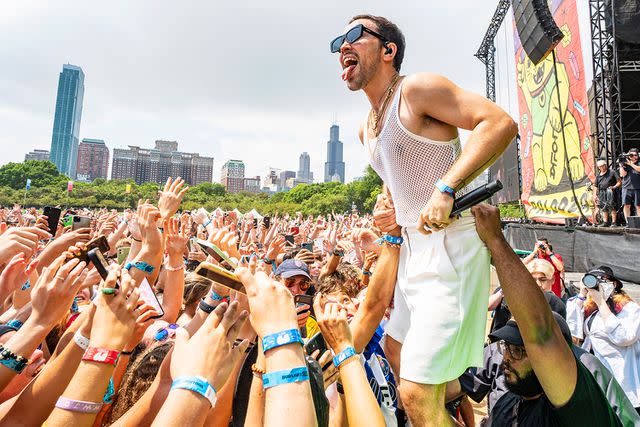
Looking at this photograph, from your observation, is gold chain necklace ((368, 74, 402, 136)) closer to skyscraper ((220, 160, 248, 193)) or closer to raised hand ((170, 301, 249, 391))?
raised hand ((170, 301, 249, 391))

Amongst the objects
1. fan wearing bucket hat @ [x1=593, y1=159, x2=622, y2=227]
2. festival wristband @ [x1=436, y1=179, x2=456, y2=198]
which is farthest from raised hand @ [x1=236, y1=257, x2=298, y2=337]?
fan wearing bucket hat @ [x1=593, y1=159, x2=622, y2=227]

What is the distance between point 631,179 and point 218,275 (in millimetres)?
12572

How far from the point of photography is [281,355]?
47.6 inches

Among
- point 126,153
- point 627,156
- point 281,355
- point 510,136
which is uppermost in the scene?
point 126,153

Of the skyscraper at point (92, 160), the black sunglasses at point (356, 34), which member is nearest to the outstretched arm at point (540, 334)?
the black sunglasses at point (356, 34)

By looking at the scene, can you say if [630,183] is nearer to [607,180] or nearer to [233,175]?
[607,180]

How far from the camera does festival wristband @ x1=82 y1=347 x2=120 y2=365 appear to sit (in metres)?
1.46

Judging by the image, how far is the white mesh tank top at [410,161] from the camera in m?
1.94

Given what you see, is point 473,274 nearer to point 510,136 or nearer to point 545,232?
point 510,136

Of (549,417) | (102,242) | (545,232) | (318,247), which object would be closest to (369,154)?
(549,417)

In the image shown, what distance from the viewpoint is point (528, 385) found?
2064mm

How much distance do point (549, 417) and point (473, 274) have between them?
903 mm

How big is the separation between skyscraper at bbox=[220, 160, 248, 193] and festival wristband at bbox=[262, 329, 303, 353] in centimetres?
16656

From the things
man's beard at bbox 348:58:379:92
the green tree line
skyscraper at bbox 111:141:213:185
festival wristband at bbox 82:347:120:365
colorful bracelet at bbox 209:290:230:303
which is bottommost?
festival wristband at bbox 82:347:120:365
